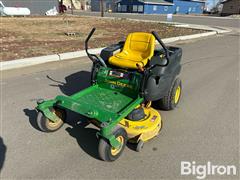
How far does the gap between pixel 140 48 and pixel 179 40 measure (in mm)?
9103

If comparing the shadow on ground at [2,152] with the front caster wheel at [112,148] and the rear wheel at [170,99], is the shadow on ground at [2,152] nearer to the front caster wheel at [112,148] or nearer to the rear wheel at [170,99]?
the front caster wheel at [112,148]

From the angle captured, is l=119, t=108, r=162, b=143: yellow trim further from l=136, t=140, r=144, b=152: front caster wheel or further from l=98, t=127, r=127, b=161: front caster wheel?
l=98, t=127, r=127, b=161: front caster wheel

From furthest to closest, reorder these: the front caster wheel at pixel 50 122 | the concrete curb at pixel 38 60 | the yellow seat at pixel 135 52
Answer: the concrete curb at pixel 38 60 < the yellow seat at pixel 135 52 < the front caster wheel at pixel 50 122

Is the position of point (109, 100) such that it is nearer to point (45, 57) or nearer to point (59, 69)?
point (59, 69)

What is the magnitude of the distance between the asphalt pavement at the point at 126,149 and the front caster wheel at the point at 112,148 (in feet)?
0.39

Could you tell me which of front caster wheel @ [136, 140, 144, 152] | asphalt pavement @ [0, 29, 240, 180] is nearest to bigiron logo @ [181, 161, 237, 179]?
asphalt pavement @ [0, 29, 240, 180]

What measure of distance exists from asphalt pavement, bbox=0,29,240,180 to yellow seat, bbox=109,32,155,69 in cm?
102

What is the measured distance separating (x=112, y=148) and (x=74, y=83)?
290 cm

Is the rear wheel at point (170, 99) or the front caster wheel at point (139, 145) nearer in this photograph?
the front caster wheel at point (139, 145)

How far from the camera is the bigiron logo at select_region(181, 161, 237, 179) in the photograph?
2.56 meters

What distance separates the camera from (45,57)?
7105 mm

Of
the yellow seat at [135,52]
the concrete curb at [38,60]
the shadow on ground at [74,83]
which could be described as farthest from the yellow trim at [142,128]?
the concrete curb at [38,60]

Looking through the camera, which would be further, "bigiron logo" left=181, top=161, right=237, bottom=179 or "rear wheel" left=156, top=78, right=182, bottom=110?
"rear wheel" left=156, top=78, right=182, bottom=110

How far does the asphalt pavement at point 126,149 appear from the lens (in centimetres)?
257
